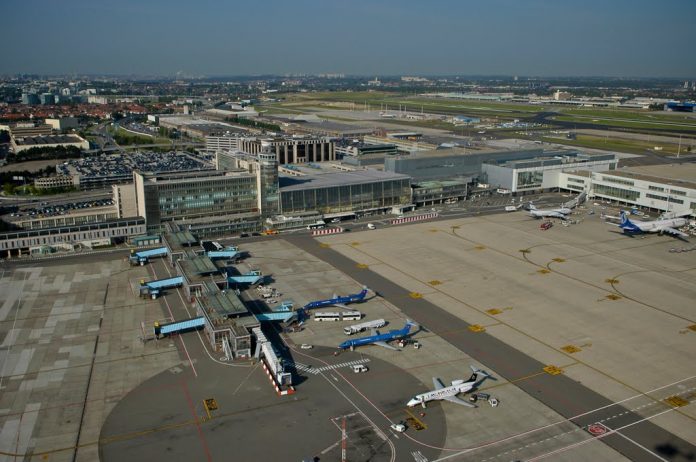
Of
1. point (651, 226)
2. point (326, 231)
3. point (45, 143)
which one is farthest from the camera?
point (45, 143)

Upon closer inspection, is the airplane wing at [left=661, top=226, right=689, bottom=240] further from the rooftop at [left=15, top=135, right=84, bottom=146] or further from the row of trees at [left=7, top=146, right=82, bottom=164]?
the rooftop at [left=15, top=135, right=84, bottom=146]

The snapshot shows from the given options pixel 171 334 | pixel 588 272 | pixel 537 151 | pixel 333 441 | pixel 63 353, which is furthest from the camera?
pixel 537 151

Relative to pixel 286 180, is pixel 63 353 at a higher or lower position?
lower

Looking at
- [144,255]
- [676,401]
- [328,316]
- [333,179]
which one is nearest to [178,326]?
[328,316]

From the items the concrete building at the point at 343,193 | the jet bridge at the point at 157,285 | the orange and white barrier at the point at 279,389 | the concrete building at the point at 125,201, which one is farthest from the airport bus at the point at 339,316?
the concrete building at the point at 125,201

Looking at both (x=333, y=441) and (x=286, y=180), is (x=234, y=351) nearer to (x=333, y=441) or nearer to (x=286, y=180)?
(x=333, y=441)

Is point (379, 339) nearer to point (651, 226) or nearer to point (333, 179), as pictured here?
point (651, 226)

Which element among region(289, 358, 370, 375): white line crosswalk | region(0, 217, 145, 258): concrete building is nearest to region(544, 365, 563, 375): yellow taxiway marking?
region(289, 358, 370, 375): white line crosswalk

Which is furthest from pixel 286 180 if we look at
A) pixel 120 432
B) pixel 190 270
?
pixel 120 432
